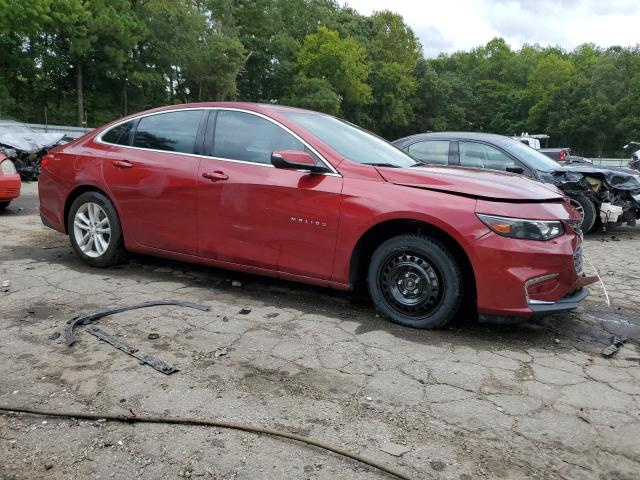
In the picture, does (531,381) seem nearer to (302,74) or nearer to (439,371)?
(439,371)

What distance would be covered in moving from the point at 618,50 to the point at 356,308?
78327 millimetres

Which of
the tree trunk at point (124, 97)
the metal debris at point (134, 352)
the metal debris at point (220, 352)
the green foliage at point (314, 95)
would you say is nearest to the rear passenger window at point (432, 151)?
the metal debris at point (220, 352)

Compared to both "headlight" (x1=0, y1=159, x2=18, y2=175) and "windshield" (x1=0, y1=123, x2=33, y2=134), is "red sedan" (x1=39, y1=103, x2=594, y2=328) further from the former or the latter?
"windshield" (x1=0, y1=123, x2=33, y2=134)

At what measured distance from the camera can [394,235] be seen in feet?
12.5

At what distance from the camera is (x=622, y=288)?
16.9 feet

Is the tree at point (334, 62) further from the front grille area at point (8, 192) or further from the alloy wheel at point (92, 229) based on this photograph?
the alloy wheel at point (92, 229)

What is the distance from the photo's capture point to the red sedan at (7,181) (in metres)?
7.81

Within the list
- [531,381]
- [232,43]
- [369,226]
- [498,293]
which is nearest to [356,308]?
[369,226]

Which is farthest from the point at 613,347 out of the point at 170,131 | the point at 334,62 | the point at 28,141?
the point at 334,62

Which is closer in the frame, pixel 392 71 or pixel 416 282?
pixel 416 282

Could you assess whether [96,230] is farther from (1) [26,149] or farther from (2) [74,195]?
(1) [26,149]

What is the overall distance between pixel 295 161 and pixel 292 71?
49.1 m

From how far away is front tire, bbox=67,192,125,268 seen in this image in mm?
4879

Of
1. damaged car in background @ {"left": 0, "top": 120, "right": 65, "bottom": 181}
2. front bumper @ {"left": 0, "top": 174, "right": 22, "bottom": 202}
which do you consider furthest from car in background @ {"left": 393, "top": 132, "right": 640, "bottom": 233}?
damaged car in background @ {"left": 0, "top": 120, "right": 65, "bottom": 181}
